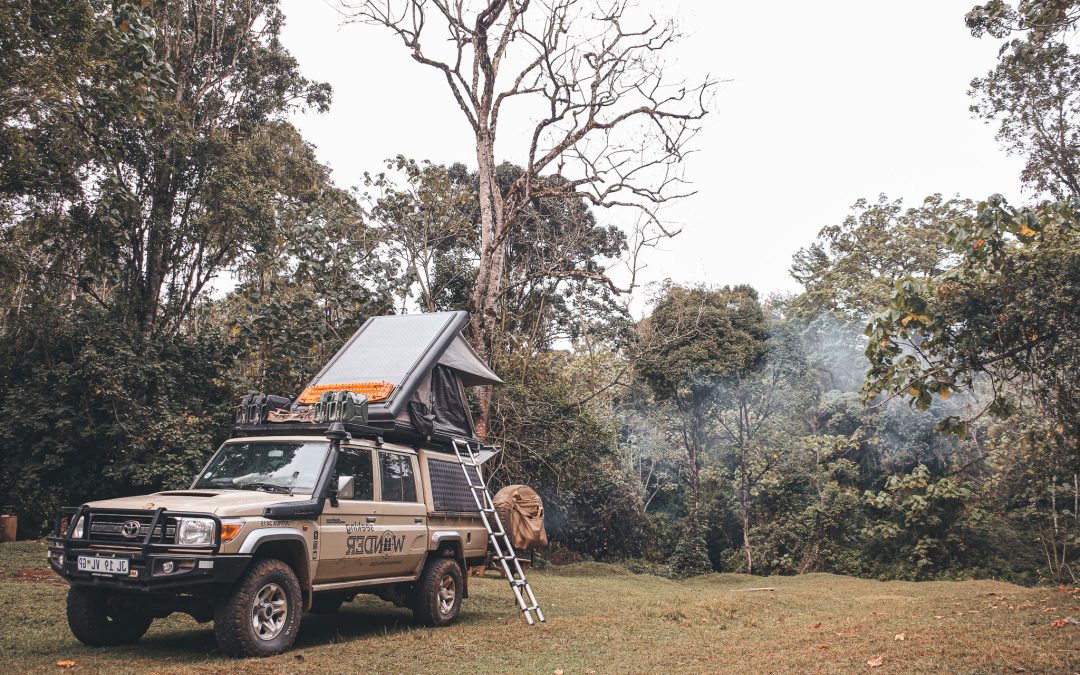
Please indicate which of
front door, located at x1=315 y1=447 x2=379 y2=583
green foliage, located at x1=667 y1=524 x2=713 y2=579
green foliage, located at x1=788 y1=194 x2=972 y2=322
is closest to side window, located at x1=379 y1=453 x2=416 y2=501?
front door, located at x1=315 y1=447 x2=379 y2=583

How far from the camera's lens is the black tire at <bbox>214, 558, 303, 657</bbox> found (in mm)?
5738

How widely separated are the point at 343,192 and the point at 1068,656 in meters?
17.1

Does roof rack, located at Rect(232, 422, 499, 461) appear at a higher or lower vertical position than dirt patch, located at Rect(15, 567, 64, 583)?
higher

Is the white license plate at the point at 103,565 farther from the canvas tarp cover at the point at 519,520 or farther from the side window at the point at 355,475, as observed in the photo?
the canvas tarp cover at the point at 519,520

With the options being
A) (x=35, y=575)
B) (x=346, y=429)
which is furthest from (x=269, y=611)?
(x=35, y=575)

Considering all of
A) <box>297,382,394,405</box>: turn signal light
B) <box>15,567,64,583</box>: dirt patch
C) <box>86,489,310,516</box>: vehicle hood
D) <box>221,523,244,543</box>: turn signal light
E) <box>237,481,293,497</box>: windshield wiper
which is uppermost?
<box>297,382,394,405</box>: turn signal light

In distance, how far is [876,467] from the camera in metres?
21.3

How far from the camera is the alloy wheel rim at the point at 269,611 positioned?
5957 mm

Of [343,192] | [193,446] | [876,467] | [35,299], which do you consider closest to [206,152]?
[343,192]

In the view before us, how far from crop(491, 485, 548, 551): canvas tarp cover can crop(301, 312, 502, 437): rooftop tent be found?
3.35 ft

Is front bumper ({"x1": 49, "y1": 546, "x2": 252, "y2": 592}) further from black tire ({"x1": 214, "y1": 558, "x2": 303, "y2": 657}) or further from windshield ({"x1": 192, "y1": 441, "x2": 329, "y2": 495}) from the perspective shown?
windshield ({"x1": 192, "y1": 441, "x2": 329, "y2": 495})

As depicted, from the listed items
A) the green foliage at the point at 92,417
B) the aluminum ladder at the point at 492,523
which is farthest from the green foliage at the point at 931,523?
the green foliage at the point at 92,417

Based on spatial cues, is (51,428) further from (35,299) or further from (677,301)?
(677,301)

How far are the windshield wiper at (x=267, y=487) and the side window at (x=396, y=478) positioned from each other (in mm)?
1105
